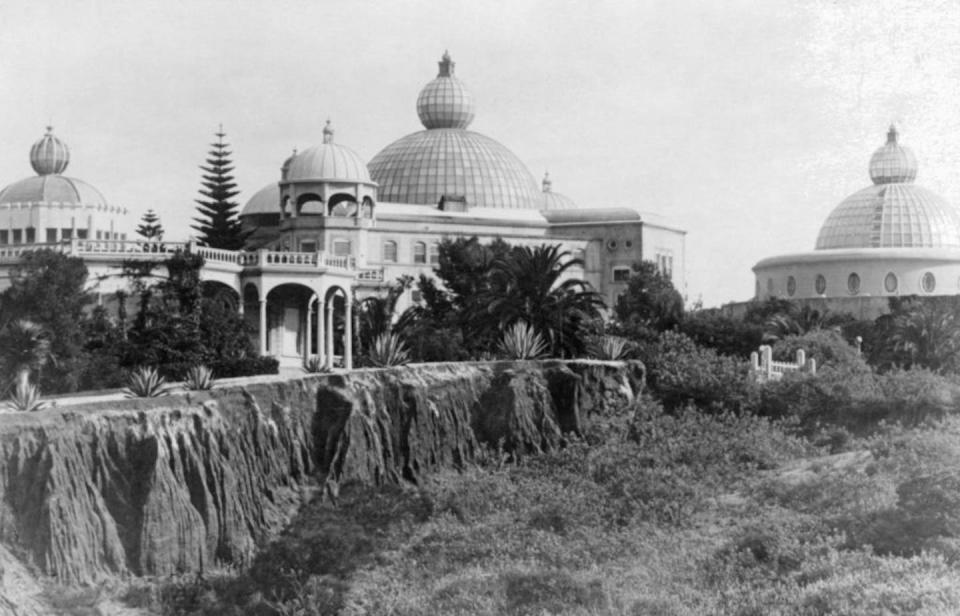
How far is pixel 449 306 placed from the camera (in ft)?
204

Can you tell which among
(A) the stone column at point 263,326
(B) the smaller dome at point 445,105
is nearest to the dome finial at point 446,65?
(B) the smaller dome at point 445,105

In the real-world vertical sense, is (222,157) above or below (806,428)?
above

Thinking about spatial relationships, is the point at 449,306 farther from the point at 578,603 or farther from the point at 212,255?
the point at 578,603

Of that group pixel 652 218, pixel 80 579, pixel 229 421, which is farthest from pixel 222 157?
pixel 80 579

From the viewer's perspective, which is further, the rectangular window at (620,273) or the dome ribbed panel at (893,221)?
the dome ribbed panel at (893,221)

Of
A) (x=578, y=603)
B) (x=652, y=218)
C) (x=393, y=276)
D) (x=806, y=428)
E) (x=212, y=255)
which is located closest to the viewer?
(x=578, y=603)

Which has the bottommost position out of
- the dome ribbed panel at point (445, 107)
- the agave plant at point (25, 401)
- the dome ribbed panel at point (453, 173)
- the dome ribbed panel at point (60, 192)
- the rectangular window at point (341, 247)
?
the agave plant at point (25, 401)

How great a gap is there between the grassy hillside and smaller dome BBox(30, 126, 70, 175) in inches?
1352

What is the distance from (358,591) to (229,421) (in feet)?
12.7

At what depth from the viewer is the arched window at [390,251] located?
78875mm

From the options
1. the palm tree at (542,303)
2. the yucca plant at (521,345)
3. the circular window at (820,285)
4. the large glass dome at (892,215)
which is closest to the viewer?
the yucca plant at (521,345)

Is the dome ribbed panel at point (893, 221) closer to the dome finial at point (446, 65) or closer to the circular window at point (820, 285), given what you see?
the circular window at point (820, 285)

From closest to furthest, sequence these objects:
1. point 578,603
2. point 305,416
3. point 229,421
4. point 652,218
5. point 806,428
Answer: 1. point 578,603
2. point 229,421
3. point 305,416
4. point 806,428
5. point 652,218

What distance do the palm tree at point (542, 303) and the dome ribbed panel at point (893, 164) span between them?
1966 inches
